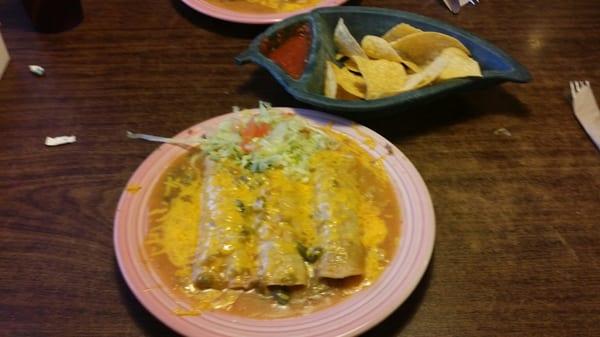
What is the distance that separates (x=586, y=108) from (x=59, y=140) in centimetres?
145

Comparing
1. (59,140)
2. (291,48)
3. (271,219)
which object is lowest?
(59,140)

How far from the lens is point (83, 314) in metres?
1.19

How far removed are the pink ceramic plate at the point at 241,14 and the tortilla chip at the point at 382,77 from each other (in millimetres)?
413

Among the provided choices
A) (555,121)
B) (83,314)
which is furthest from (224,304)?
(555,121)

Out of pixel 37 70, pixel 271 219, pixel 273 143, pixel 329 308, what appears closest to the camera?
pixel 329 308

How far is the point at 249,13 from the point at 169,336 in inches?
43.9

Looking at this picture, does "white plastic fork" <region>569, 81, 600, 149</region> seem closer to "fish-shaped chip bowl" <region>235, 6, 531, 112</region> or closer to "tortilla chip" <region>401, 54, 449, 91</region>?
"fish-shaped chip bowl" <region>235, 6, 531, 112</region>

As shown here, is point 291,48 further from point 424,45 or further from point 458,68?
point 458,68

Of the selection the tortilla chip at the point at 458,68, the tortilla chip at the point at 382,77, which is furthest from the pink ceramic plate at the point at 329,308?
the tortilla chip at the point at 458,68

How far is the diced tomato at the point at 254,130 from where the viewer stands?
1.44 m

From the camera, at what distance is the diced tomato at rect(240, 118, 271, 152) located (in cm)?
144

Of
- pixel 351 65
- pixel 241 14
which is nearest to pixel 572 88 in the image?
pixel 351 65

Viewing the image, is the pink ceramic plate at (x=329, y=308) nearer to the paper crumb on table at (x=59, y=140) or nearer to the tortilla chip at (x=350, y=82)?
the tortilla chip at (x=350, y=82)

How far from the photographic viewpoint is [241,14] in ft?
6.14
